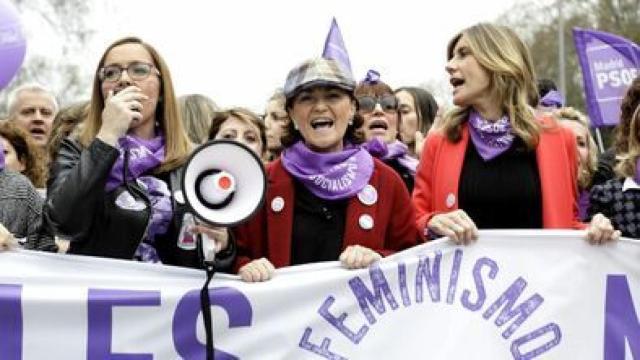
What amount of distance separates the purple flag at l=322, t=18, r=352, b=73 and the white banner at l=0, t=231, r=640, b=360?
7.36 ft

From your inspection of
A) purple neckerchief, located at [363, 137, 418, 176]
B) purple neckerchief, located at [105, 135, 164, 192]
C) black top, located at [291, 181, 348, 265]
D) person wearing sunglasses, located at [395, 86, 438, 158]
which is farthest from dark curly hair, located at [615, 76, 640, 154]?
purple neckerchief, located at [105, 135, 164, 192]

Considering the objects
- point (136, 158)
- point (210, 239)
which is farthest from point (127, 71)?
point (210, 239)

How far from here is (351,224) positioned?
4219 millimetres

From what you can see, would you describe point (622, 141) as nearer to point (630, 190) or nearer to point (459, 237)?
point (630, 190)

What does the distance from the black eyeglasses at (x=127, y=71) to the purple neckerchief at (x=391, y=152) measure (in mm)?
1281

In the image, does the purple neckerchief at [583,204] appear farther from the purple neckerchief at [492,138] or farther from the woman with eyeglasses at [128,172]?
the woman with eyeglasses at [128,172]

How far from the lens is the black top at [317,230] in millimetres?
4234

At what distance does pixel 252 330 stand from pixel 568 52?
37463 mm

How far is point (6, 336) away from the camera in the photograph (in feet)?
13.4

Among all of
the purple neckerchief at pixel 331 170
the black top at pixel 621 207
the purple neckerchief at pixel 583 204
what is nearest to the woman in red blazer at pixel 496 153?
the black top at pixel 621 207

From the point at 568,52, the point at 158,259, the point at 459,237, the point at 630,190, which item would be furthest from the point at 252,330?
the point at 568,52

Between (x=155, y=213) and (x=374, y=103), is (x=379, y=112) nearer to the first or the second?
(x=374, y=103)

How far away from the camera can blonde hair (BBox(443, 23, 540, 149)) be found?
14.8 ft

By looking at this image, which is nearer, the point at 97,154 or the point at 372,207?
the point at 97,154
